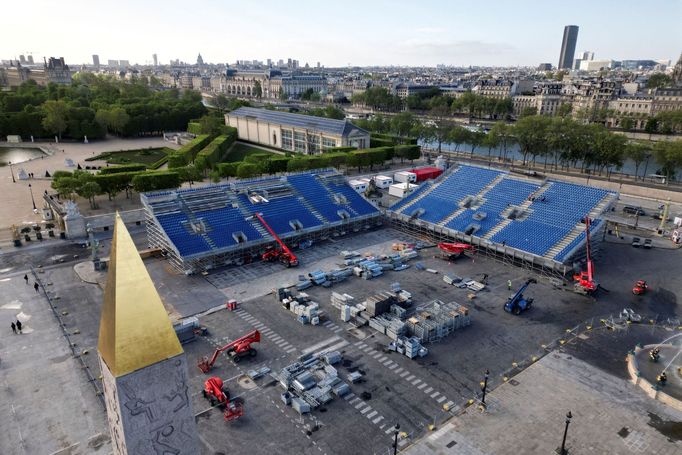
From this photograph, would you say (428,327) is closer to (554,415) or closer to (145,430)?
(554,415)

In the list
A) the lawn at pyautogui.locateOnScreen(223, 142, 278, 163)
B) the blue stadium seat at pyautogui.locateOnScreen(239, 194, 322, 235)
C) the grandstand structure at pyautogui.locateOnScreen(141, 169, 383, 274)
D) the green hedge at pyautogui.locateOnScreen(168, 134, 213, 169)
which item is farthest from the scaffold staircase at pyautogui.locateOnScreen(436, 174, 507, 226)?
the lawn at pyautogui.locateOnScreen(223, 142, 278, 163)

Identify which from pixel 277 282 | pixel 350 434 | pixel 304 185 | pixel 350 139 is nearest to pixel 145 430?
pixel 350 434

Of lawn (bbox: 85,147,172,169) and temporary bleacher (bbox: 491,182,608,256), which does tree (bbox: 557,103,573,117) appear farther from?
lawn (bbox: 85,147,172,169)

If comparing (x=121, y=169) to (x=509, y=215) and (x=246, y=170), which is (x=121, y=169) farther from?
(x=509, y=215)

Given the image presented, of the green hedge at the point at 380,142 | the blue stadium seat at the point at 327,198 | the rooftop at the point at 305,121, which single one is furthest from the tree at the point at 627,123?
the blue stadium seat at the point at 327,198

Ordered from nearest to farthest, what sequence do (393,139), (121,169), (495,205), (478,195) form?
1. (495,205)
2. (478,195)
3. (121,169)
4. (393,139)

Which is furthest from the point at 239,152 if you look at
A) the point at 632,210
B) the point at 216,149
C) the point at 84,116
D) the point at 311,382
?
the point at 311,382
